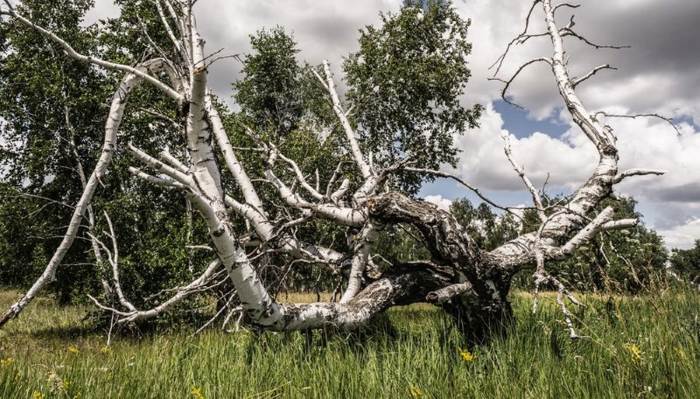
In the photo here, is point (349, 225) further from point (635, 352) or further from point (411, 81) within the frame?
point (411, 81)

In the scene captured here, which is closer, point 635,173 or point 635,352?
point 635,352

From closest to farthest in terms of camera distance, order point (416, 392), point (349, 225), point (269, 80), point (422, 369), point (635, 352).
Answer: point (635, 352) < point (416, 392) < point (422, 369) < point (349, 225) < point (269, 80)

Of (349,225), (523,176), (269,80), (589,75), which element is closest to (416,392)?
(349,225)

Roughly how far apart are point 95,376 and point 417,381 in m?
2.94

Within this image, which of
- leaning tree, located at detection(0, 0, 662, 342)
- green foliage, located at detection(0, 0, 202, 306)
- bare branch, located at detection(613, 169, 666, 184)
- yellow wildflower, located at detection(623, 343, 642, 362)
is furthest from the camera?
green foliage, located at detection(0, 0, 202, 306)

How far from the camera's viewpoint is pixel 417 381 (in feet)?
13.2

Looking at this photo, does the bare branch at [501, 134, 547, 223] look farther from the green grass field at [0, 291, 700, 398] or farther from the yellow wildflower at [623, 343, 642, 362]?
the yellow wildflower at [623, 343, 642, 362]

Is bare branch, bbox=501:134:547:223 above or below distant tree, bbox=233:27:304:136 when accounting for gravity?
below

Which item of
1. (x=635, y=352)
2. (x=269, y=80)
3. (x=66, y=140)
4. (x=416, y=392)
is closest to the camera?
(x=635, y=352)

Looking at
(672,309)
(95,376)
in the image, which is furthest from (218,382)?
(672,309)

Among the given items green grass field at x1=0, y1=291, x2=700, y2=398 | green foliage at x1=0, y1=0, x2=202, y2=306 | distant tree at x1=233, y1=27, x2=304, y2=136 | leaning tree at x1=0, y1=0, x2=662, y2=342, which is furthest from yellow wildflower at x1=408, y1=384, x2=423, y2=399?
distant tree at x1=233, y1=27, x2=304, y2=136

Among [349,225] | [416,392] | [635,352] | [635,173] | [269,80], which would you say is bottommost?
[416,392]

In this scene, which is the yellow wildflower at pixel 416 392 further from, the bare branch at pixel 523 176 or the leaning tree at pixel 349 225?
the bare branch at pixel 523 176

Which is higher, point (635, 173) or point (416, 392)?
point (635, 173)
